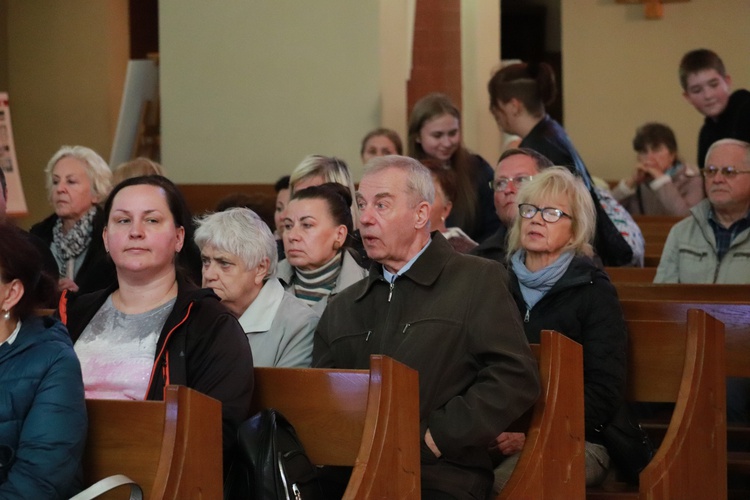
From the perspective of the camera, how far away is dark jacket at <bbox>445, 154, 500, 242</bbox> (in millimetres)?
5559

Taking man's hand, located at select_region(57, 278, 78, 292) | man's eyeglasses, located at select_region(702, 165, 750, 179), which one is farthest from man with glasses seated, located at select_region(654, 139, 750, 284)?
man's hand, located at select_region(57, 278, 78, 292)

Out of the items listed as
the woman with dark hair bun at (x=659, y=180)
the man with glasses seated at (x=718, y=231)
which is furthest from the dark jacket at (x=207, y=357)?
the woman with dark hair bun at (x=659, y=180)

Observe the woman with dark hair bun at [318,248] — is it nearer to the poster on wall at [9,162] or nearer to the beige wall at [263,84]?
the beige wall at [263,84]

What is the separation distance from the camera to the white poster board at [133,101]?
9094mm

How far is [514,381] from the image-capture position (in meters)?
3.14

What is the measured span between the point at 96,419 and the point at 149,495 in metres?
0.23

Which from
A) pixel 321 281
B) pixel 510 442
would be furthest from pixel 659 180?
pixel 510 442

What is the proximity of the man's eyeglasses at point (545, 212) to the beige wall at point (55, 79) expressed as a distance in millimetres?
6632

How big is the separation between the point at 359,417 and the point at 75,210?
2651 mm

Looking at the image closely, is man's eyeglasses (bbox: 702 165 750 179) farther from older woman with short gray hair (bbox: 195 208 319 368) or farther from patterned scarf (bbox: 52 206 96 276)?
patterned scarf (bbox: 52 206 96 276)

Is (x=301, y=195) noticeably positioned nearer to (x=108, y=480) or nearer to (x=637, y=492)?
(x=637, y=492)

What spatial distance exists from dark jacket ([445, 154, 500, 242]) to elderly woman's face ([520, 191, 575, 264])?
62.6 inches

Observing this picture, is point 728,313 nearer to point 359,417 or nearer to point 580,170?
point 580,170

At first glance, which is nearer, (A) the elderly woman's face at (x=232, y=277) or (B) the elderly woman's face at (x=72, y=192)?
(A) the elderly woman's face at (x=232, y=277)
